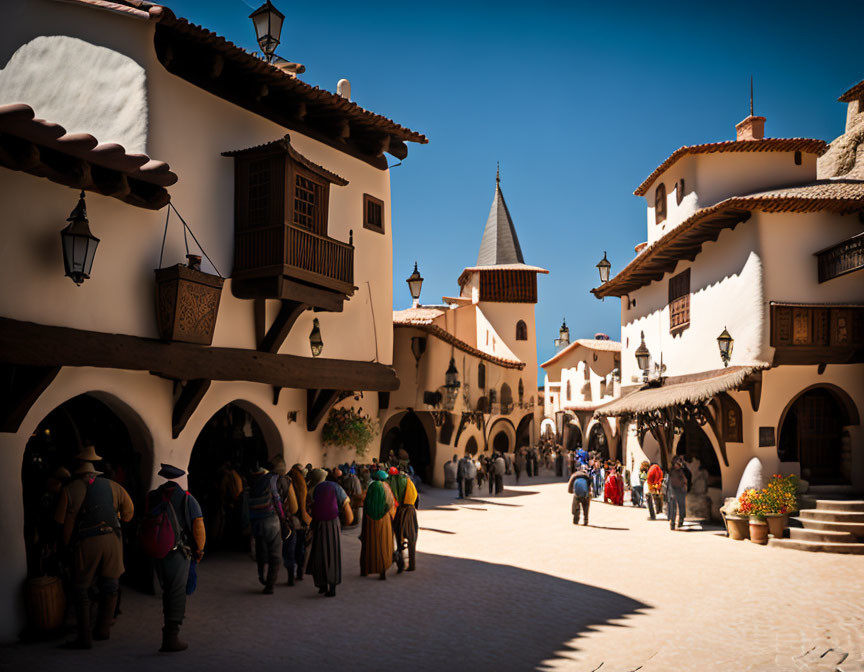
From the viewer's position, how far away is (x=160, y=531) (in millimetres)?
7430

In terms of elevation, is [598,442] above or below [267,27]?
below

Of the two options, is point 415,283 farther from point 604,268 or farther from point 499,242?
point 499,242

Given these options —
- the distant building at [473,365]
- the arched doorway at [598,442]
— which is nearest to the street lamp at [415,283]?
the distant building at [473,365]

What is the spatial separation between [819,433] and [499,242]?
27395 mm

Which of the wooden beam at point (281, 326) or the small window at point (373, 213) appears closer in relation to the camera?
the wooden beam at point (281, 326)

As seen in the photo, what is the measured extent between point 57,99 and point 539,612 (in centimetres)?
982

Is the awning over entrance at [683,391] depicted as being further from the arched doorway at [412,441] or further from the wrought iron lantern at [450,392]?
the arched doorway at [412,441]

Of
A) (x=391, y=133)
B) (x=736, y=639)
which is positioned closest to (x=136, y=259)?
(x=391, y=133)

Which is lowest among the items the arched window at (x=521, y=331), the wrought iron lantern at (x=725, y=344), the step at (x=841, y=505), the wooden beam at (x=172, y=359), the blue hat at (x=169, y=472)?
the step at (x=841, y=505)

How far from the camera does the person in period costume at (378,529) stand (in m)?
10.8

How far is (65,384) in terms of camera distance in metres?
8.93

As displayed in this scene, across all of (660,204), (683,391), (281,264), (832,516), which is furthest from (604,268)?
(281,264)

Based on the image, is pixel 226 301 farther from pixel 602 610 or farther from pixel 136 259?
pixel 602 610

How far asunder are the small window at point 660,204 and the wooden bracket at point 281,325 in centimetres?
1345
